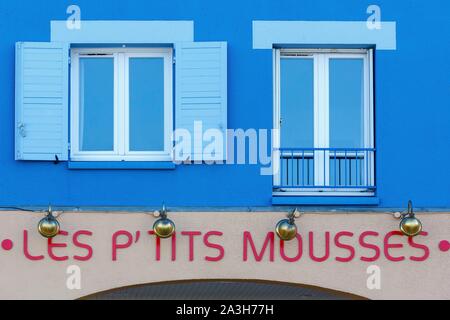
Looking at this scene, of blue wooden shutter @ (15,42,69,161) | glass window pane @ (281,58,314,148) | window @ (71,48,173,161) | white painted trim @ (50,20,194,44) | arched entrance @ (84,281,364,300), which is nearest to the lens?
blue wooden shutter @ (15,42,69,161)

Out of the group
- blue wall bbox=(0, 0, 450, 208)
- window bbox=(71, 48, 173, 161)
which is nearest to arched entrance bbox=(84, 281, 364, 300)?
blue wall bbox=(0, 0, 450, 208)

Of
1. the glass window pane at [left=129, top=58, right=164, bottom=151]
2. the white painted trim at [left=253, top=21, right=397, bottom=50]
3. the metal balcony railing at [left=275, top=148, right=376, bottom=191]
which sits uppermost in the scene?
the white painted trim at [left=253, top=21, right=397, bottom=50]

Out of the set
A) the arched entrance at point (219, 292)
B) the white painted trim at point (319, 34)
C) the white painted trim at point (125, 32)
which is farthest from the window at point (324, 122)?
the arched entrance at point (219, 292)

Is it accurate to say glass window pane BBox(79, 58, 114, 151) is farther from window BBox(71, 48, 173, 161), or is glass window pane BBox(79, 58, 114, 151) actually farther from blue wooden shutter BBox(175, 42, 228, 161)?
blue wooden shutter BBox(175, 42, 228, 161)

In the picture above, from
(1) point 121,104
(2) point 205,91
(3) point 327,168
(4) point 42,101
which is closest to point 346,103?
(3) point 327,168

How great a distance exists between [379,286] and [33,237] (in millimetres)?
3640

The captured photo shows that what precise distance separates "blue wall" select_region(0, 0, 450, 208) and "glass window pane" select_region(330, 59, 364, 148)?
0.30 m

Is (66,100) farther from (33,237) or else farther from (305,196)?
(305,196)

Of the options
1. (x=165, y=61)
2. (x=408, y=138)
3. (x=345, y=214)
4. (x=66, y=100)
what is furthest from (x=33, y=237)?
(x=408, y=138)

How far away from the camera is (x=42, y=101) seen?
475 inches

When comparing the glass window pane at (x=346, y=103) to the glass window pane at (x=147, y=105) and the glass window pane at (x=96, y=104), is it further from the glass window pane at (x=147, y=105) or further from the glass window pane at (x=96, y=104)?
the glass window pane at (x=96, y=104)

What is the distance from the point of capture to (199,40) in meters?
12.2

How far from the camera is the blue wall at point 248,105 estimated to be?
12.0 m

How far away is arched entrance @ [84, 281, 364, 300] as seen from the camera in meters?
12.8
